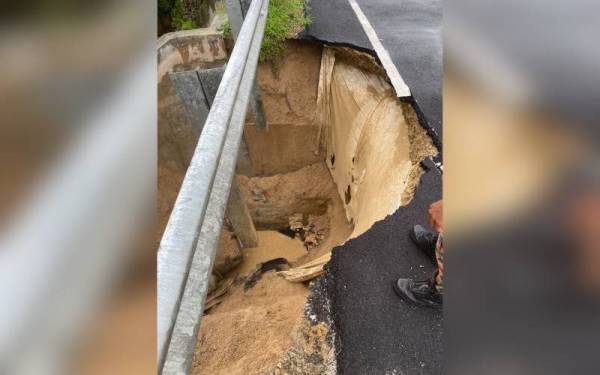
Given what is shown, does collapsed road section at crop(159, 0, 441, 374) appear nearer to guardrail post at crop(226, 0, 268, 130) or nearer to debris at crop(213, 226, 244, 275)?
debris at crop(213, 226, 244, 275)

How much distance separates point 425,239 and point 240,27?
3.72 m

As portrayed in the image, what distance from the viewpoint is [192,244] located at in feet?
5.19

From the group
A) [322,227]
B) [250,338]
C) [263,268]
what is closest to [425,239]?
[250,338]

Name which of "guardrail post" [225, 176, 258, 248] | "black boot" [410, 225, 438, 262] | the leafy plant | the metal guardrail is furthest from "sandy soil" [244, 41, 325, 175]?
the metal guardrail

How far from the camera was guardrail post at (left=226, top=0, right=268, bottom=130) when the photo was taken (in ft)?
18.6

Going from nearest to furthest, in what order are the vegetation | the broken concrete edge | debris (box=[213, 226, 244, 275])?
the broken concrete edge < debris (box=[213, 226, 244, 275]) < the vegetation

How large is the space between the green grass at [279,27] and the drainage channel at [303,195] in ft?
0.51

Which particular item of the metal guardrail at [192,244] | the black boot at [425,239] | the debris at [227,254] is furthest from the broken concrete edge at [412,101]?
the debris at [227,254]

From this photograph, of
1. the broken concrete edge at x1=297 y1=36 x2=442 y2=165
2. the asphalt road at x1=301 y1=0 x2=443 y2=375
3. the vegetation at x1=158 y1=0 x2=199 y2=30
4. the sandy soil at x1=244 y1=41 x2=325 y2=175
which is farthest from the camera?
the vegetation at x1=158 y1=0 x2=199 y2=30

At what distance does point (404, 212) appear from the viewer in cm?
383

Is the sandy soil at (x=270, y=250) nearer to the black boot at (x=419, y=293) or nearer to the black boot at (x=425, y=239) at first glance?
the black boot at (x=425, y=239)

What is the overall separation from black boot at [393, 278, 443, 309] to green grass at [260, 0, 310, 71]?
4400mm

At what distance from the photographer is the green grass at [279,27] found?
644cm

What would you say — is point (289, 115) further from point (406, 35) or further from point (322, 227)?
point (406, 35)
